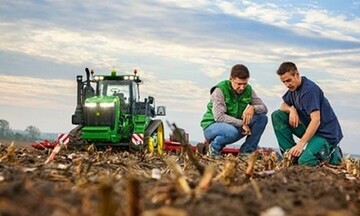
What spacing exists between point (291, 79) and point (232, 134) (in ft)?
5.68

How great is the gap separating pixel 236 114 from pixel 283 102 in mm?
1168

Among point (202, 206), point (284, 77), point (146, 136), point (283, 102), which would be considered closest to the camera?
point (202, 206)

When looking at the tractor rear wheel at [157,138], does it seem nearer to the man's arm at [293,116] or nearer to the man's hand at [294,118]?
the man's arm at [293,116]

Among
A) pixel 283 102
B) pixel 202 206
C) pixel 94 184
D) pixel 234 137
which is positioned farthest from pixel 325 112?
pixel 202 206

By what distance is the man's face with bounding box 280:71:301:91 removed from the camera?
8.40m

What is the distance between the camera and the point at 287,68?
27.3 ft

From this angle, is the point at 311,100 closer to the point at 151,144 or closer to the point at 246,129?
the point at 246,129

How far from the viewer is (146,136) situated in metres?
17.5

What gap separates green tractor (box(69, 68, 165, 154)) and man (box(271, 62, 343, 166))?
7.79m

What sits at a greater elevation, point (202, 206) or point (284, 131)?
point (202, 206)

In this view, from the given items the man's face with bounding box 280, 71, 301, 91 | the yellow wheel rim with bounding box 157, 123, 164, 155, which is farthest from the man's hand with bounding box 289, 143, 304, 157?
the yellow wheel rim with bounding box 157, 123, 164, 155

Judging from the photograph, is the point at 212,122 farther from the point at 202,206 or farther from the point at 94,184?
the point at 202,206

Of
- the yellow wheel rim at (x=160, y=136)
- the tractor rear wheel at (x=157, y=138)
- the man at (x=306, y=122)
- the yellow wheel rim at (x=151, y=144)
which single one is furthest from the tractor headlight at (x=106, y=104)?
the man at (x=306, y=122)

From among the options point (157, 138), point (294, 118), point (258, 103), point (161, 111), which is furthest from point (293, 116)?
point (157, 138)
